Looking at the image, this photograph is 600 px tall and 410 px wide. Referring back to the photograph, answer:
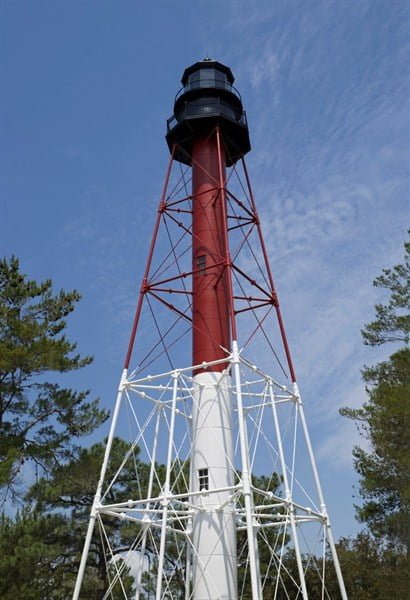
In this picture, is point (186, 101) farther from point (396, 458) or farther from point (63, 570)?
point (63, 570)

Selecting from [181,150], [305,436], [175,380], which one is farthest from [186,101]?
[305,436]

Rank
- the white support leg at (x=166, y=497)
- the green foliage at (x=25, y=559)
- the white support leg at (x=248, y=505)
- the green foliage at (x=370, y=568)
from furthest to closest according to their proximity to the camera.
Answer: the green foliage at (x=370, y=568) → the green foliage at (x=25, y=559) → the white support leg at (x=166, y=497) → the white support leg at (x=248, y=505)

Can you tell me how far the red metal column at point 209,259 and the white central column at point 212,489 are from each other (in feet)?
2.42

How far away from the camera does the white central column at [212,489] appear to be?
13391mm

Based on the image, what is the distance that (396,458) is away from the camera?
21078 millimetres

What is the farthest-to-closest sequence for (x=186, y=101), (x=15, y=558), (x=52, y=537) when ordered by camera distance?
(x=52, y=537)
(x=186, y=101)
(x=15, y=558)

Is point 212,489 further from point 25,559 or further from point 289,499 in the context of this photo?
point 25,559

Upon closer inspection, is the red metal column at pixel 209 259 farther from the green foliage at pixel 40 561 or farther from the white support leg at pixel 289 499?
the green foliage at pixel 40 561

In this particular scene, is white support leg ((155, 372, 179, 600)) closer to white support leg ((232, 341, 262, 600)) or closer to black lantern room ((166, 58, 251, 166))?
white support leg ((232, 341, 262, 600))

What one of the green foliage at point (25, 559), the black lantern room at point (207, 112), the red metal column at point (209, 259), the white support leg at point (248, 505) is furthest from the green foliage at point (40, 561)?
the black lantern room at point (207, 112)

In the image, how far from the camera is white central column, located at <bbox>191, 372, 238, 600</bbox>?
13.4 meters

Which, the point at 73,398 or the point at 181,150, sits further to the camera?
the point at 73,398

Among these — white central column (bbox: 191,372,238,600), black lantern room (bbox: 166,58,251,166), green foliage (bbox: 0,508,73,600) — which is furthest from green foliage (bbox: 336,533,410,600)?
black lantern room (bbox: 166,58,251,166)

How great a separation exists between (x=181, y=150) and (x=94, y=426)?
10097 mm
